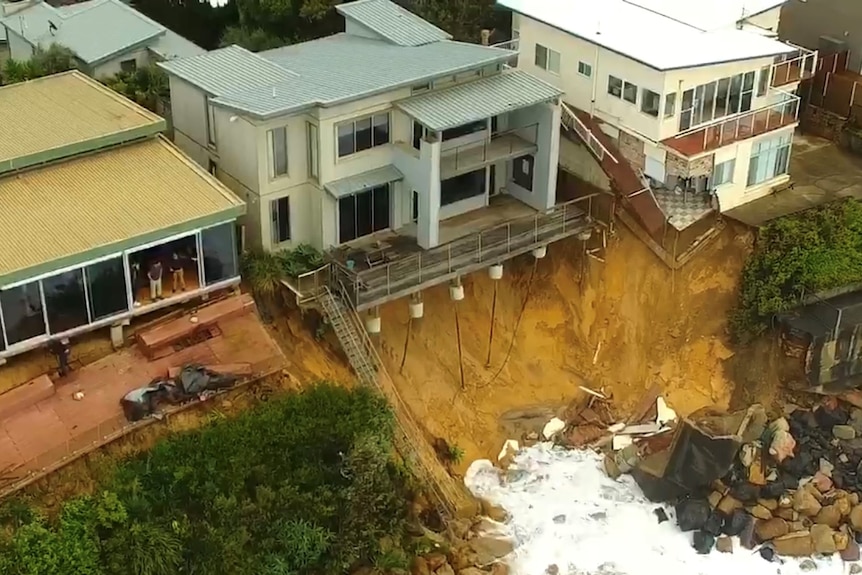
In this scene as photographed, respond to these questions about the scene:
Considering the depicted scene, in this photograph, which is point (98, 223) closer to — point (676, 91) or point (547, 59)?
point (547, 59)

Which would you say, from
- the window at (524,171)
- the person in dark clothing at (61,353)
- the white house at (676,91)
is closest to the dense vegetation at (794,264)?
the white house at (676,91)

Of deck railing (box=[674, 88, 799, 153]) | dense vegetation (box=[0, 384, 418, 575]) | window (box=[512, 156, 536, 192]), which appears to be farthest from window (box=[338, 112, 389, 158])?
deck railing (box=[674, 88, 799, 153])

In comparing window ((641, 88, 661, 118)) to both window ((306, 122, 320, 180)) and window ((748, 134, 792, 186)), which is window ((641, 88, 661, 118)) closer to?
window ((748, 134, 792, 186))

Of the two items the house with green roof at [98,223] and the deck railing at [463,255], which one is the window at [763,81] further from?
the house with green roof at [98,223]

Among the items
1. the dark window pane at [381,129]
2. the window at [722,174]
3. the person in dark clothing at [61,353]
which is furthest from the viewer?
the window at [722,174]

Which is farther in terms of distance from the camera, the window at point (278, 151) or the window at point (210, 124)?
the window at point (210, 124)

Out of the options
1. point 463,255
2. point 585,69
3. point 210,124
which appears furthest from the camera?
point 585,69

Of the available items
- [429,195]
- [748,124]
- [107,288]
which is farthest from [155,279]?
[748,124]
